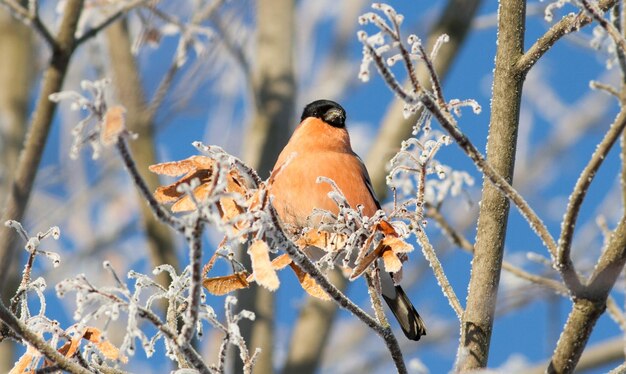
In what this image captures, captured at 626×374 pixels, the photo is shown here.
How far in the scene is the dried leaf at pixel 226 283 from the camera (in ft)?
5.46

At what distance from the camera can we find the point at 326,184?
2.51 m

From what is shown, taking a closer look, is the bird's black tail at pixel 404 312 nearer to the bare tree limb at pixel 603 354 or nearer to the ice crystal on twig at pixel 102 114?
the bare tree limb at pixel 603 354

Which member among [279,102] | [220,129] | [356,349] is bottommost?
[356,349]

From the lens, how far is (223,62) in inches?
183

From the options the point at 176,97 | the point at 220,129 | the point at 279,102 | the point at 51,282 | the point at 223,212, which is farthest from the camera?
the point at 220,129

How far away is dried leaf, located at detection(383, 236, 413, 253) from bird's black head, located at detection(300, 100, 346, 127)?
1.64 meters

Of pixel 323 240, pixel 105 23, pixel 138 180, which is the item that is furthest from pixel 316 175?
pixel 138 180

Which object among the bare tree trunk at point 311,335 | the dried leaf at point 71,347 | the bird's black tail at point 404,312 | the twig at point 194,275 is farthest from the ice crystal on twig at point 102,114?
the bare tree trunk at point 311,335

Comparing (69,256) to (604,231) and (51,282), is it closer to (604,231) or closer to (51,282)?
(51,282)

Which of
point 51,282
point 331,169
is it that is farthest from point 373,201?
point 51,282

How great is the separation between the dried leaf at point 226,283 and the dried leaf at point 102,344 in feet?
0.66

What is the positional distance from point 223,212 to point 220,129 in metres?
5.09

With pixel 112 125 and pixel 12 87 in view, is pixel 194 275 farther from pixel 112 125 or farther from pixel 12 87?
pixel 12 87

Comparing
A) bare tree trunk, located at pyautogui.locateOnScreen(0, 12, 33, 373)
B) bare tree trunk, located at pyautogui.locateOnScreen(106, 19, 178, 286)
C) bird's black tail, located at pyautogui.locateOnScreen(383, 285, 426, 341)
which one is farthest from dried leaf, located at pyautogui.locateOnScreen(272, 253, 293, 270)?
bare tree trunk, located at pyautogui.locateOnScreen(0, 12, 33, 373)
